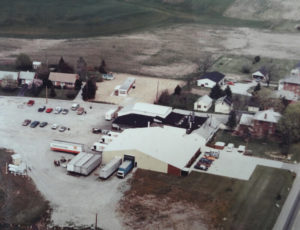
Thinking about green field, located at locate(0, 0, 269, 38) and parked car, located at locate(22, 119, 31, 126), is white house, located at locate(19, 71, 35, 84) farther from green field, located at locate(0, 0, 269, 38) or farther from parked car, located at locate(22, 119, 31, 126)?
green field, located at locate(0, 0, 269, 38)

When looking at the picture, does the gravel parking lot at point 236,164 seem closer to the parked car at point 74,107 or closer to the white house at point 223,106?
the white house at point 223,106

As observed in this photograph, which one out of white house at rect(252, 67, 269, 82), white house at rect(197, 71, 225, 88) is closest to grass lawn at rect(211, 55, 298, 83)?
white house at rect(252, 67, 269, 82)

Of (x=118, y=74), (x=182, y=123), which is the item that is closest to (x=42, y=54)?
(x=118, y=74)

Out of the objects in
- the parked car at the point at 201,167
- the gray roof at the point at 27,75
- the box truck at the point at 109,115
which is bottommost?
the parked car at the point at 201,167

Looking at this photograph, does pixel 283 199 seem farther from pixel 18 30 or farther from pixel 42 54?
pixel 18 30

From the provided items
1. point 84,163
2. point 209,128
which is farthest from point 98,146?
point 209,128

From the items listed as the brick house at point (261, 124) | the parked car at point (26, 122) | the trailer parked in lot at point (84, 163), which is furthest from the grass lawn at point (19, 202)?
the brick house at point (261, 124)
